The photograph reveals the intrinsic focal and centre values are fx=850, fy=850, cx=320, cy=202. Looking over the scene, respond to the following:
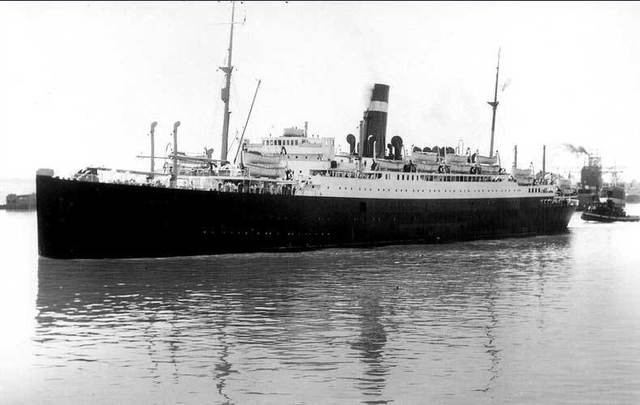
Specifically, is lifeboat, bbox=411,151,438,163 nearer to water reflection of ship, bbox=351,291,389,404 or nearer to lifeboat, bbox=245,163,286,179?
lifeboat, bbox=245,163,286,179

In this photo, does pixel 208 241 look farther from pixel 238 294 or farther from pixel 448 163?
pixel 448 163

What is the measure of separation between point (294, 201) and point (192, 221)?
671cm

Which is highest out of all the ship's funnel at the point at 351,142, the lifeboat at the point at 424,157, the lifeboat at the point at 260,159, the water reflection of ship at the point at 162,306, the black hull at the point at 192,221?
the ship's funnel at the point at 351,142

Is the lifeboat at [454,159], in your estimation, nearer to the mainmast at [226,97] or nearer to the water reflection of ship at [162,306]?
the mainmast at [226,97]

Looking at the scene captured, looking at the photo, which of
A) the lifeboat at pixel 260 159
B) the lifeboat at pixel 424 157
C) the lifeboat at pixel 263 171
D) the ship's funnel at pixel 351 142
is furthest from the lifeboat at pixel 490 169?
the lifeboat at pixel 263 171

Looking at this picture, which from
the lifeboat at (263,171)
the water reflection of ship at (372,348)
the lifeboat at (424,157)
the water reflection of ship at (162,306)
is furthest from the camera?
the lifeboat at (424,157)

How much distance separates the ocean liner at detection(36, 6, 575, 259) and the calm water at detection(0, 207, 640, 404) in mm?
2123

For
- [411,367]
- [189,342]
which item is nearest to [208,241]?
[189,342]

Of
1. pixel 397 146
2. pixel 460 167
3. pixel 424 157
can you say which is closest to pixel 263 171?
pixel 397 146

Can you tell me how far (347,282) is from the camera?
29812mm

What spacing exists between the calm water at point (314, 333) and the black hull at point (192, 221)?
5.09ft

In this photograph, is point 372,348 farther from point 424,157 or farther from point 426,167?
point 426,167

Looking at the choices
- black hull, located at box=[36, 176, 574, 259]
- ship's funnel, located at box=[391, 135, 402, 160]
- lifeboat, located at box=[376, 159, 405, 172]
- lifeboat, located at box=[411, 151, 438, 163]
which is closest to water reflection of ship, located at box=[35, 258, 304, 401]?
black hull, located at box=[36, 176, 574, 259]

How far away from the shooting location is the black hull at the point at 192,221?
36.2 meters
